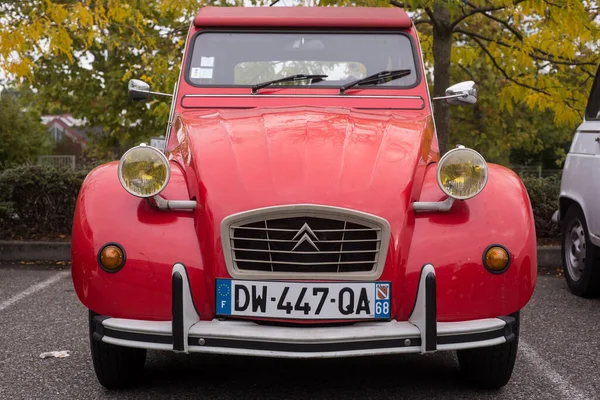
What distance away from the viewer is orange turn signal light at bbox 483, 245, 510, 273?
11.7 ft

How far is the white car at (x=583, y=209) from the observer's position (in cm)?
612

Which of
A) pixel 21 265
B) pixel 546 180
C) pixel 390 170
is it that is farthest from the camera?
pixel 546 180

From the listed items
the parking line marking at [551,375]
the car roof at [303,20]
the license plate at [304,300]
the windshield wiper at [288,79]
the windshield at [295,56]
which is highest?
the car roof at [303,20]

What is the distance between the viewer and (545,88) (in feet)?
31.5

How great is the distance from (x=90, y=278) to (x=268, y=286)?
0.83 meters

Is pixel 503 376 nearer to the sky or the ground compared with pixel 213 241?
nearer to the ground

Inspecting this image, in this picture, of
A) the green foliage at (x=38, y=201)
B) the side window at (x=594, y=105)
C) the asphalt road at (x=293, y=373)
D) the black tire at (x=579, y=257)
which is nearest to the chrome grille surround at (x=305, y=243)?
the asphalt road at (x=293, y=373)

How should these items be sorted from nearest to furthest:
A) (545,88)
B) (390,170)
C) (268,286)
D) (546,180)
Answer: (268,286), (390,170), (546,180), (545,88)

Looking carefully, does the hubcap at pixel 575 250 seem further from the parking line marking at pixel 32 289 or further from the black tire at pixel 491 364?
the parking line marking at pixel 32 289

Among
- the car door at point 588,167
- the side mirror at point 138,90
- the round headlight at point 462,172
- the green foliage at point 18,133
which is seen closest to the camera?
the round headlight at point 462,172

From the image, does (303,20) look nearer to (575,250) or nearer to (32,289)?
(575,250)

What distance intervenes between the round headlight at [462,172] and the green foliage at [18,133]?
19540 mm

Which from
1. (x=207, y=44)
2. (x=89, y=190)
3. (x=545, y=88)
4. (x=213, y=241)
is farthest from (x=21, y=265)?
(x=545, y=88)

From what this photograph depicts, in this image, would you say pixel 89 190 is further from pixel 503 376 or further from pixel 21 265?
pixel 21 265
